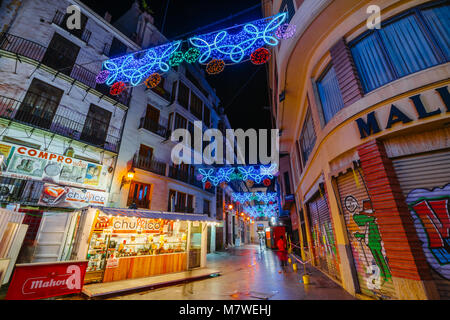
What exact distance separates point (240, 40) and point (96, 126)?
41.2 ft

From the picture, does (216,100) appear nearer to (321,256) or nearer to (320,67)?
(320,67)

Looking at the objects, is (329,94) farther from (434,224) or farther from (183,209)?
(183,209)

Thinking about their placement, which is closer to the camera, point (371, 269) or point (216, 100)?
point (371, 269)

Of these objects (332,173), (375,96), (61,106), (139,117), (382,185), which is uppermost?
(139,117)

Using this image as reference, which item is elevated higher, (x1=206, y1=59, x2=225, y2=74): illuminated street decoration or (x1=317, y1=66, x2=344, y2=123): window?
(x1=206, y1=59, x2=225, y2=74): illuminated street decoration

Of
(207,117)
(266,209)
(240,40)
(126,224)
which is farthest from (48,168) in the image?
(266,209)

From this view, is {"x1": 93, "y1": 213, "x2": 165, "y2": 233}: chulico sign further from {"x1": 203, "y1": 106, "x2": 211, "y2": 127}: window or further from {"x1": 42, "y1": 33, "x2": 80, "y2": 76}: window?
{"x1": 203, "y1": 106, "x2": 211, "y2": 127}: window

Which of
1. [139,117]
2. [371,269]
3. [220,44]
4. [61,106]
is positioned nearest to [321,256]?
[371,269]

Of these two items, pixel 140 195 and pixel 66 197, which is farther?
pixel 140 195

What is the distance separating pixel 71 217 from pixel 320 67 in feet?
44.1

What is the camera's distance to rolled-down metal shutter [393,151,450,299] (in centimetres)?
374

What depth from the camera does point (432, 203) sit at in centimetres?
400

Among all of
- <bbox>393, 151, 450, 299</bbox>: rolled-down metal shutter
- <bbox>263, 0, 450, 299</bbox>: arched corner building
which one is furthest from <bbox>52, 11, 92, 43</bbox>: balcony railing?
<bbox>393, 151, 450, 299</bbox>: rolled-down metal shutter

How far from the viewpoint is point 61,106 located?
12039mm
